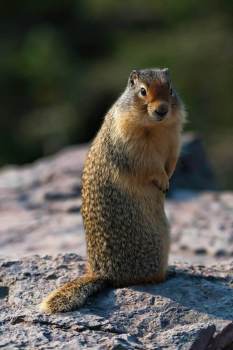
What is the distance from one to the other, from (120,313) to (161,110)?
4.40ft

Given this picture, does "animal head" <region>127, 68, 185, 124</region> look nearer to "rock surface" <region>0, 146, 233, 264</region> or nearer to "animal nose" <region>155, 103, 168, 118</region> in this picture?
"animal nose" <region>155, 103, 168, 118</region>

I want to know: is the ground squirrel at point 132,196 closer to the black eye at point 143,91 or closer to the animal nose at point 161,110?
the black eye at point 143,91

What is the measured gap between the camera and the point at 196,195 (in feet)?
33.9

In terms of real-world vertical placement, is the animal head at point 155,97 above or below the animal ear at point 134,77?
below

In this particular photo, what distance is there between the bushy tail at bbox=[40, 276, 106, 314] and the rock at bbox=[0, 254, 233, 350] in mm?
50

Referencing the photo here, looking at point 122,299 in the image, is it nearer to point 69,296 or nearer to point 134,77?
point 69,296

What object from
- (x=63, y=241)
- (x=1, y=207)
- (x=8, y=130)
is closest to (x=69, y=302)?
(x=63, y=241)

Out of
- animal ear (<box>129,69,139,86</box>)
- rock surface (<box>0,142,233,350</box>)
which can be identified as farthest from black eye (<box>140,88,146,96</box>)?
rock surface (<box>0,142,233,350</box>)

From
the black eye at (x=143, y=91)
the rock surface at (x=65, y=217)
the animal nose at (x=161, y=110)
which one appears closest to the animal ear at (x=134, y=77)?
the black eye at (x=143, y=91)

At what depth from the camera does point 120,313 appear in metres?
5.90

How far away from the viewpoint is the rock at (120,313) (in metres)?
5.48

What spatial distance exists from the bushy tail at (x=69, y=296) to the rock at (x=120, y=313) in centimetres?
5

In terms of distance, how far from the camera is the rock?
5480mm

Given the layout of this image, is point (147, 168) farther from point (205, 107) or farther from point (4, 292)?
point (205, 107)
